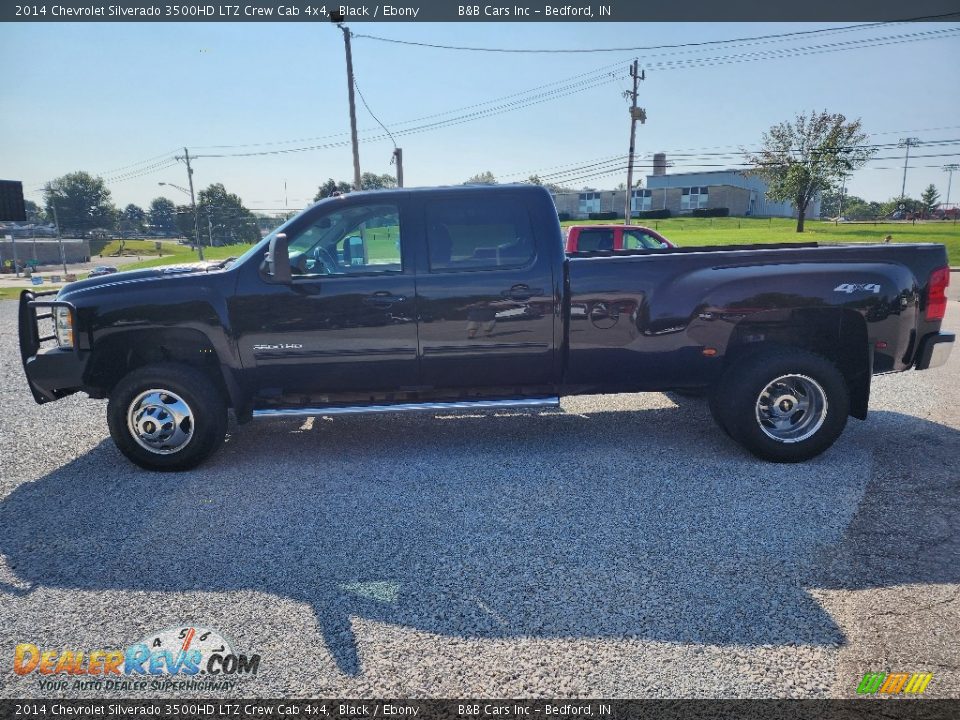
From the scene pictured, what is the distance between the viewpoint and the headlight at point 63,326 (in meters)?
4.36

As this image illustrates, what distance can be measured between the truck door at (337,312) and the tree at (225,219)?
122178mm

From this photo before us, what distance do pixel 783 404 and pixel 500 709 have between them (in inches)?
134

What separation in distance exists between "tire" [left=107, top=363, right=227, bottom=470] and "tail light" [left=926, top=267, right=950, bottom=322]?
5477 millimetres

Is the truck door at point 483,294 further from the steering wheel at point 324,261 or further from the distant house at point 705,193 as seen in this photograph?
the distant house at point 705,193

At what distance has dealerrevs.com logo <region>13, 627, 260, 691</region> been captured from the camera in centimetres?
239

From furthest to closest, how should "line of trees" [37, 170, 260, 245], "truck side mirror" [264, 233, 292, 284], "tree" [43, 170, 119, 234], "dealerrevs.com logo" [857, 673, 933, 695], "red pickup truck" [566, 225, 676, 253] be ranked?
"tree" [43, 170, 119, 234]
"line of trees" [37, 170, 260, 245]
"red pickup truck" [566, 225, 676, 253]
"truck side mirror" [264, 233, 292, 284]
"dealerrevs.com logo" [857, 673, 933, 695]

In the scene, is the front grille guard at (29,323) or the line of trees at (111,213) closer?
the front grille guard at (29,323)

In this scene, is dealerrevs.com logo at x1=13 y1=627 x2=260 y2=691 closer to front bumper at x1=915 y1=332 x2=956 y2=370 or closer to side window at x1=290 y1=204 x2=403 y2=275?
side window at x1=290 y1=204 x2=403 y2=275

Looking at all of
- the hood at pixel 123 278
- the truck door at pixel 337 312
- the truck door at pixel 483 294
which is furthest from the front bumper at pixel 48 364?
the truck door at pixel 483 294

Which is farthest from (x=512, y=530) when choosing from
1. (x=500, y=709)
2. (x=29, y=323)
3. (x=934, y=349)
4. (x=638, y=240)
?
(x=638, y=240)

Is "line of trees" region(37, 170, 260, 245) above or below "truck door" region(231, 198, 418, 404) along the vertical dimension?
above

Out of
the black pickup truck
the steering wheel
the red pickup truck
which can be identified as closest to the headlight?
the black pickup truck

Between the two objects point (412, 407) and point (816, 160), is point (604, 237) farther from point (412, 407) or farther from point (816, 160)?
point (816, 160)

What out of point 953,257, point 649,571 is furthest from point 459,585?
point 953,257
